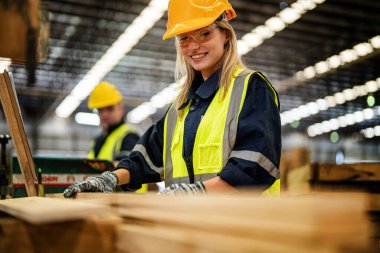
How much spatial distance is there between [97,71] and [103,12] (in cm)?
482

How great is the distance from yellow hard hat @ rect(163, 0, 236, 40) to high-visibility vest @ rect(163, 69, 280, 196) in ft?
1.12

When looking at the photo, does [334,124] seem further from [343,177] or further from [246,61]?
[343,177]

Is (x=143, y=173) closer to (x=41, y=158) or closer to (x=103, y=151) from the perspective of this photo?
(x=41, y=158)

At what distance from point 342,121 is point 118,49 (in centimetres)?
1730

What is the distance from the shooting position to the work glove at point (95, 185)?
2.58 meters

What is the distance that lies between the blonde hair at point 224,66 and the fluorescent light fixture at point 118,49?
373 inches

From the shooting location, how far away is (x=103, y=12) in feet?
43.5

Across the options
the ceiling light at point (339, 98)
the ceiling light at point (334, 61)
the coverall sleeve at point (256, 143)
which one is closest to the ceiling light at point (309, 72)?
the ceiling light at point (334, 61)

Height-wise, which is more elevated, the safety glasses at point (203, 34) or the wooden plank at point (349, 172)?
the safety glasses at point (203, 34)

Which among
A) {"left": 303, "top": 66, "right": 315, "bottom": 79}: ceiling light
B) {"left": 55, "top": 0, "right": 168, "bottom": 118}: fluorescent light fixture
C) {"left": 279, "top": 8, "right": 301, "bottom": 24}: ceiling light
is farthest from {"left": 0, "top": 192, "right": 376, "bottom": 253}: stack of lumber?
{"left": 303, "top": 66, "right": 315, "bottom": 79}: ceiling light

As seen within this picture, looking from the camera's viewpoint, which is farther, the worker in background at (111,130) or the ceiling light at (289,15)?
the ceiling light at (289,15)

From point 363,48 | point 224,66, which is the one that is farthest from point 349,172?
point 363,48

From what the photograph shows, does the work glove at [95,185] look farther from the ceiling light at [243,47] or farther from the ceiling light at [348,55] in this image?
the ceiling light at [348,55]

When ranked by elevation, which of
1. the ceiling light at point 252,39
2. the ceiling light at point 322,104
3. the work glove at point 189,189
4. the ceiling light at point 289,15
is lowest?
the work glove at point 189,189
